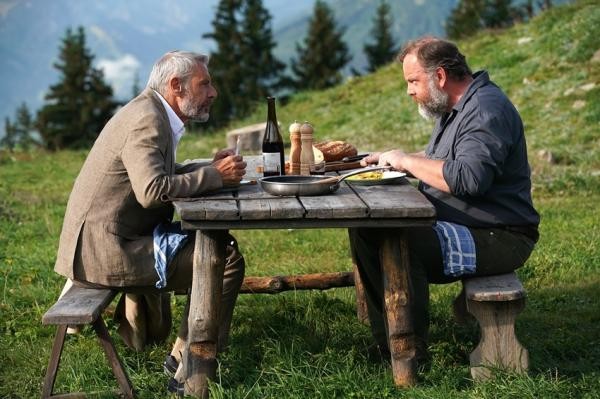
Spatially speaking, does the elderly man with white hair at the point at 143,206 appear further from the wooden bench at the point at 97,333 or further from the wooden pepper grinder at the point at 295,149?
the wooden pepper grinder at the point at 295,149

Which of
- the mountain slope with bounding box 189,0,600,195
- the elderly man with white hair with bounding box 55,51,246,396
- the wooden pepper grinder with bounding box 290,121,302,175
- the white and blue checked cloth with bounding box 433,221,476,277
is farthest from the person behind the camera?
the mountain slope with bounding box 189,0,600,195

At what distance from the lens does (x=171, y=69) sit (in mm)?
4832

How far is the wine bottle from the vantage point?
203 inches

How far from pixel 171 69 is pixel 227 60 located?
179ft

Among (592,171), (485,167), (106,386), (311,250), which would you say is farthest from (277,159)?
(592,171)

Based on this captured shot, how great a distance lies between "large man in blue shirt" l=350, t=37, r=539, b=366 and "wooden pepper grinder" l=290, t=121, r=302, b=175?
0.52 m

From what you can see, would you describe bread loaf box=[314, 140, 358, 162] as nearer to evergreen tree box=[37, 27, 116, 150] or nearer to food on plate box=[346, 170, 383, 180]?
food on plate box=[346, 170, 383, 180]

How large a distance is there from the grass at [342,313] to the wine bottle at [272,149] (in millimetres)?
A: 996

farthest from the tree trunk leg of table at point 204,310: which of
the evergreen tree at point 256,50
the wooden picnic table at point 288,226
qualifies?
the evergreen tree at point 256,50

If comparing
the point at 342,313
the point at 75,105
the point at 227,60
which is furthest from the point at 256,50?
the point at 342,313

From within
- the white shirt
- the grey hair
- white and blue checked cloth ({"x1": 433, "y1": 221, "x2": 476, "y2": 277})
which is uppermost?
the grey hair

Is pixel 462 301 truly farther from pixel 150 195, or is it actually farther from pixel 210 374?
pixel 150 195

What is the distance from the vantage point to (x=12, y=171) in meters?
16.1

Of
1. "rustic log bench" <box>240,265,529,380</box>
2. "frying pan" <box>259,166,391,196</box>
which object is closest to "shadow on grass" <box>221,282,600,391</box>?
"rustic log bench" <box>240,265,529,380</box>
